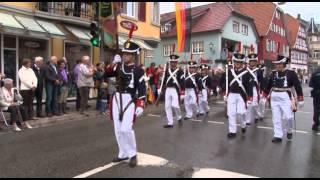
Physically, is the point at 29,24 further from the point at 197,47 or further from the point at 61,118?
the point at 197,47

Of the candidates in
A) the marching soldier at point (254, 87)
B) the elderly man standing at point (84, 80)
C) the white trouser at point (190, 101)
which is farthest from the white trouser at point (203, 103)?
the elderly man standing at point (84, 80)

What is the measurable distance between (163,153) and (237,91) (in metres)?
3.32

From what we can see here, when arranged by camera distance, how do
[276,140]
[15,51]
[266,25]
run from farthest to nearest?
[266,25] → [15,51] → [276,140]

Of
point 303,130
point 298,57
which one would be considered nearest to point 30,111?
point 303,130

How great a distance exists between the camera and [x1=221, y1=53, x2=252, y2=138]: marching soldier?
10977 mm

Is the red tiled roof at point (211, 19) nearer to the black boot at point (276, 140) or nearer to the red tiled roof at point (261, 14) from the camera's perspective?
the red tiled roof at point (261, 14)

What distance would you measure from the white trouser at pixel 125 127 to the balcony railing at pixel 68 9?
497 inches

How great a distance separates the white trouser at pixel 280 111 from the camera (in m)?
10.4

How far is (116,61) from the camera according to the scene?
26.5ft

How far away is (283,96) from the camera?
1045cm

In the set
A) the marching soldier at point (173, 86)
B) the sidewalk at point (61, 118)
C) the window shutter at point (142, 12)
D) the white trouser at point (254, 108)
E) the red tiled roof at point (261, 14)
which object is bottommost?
the sidewalk at point (61, 118)

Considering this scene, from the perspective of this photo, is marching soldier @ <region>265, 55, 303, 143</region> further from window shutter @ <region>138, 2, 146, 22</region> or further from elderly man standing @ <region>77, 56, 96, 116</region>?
window shutter @ <region>138, 2, 146, 22</region>

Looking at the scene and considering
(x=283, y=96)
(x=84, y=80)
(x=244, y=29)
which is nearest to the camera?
(x=283, y=96)

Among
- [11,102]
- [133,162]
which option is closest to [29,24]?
[11,102]
